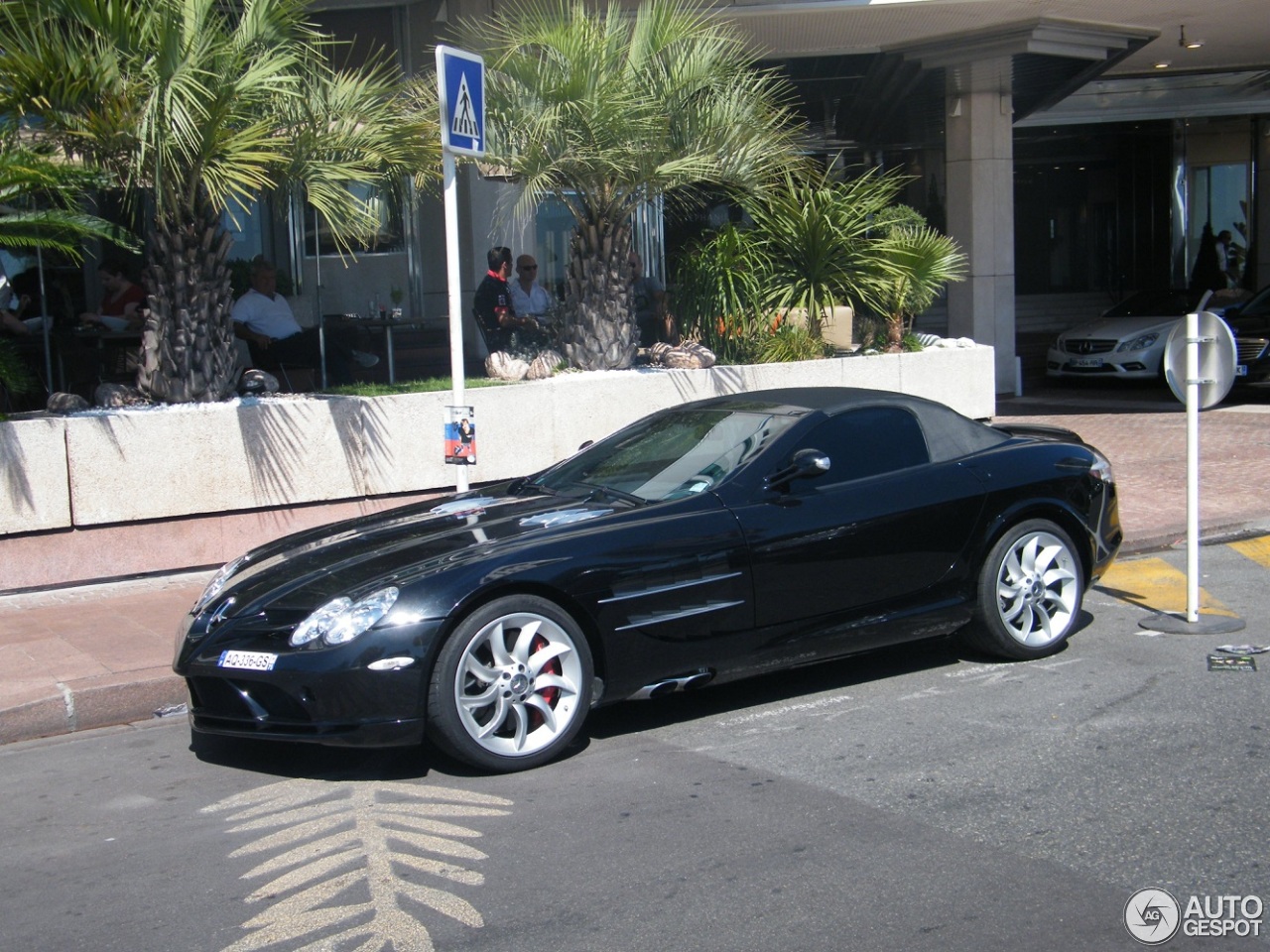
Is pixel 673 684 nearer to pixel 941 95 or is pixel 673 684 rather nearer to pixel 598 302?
pixel 598 302

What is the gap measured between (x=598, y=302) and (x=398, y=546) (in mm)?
5744

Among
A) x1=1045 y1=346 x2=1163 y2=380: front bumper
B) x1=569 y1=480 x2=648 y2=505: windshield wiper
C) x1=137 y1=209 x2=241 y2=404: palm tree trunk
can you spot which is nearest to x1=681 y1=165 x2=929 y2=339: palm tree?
x1=137 y1=209 x2=241 y2=404: palm tree trunk

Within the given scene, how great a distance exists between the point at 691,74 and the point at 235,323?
412 centimetres

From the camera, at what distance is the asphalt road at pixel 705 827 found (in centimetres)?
389

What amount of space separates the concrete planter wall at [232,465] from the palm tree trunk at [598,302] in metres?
0.47

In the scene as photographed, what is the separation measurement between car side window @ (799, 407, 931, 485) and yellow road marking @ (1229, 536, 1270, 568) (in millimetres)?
3906

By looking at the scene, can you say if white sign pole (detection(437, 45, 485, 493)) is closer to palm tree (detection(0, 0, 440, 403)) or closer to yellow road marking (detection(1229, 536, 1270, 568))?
palm tree (detection(0, 0, 440, 403))

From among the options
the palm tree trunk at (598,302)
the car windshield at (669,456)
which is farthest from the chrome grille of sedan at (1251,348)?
the car windshield at (669,456)

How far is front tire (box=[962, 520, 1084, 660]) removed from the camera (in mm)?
6512

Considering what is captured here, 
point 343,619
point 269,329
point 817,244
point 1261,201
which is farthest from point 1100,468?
point 1261,201

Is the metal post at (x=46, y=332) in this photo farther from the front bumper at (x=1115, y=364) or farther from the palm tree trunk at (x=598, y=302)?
the front bumper at (x=1115, y=364)

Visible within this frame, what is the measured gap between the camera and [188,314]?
8984 millimetres

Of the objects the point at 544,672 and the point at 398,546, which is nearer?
the point at 544,672

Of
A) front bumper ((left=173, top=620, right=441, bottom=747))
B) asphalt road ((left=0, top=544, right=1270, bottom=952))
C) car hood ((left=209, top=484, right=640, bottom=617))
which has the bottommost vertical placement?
asphalt road ((left=0, top=544, right=1270, bottom=952))
